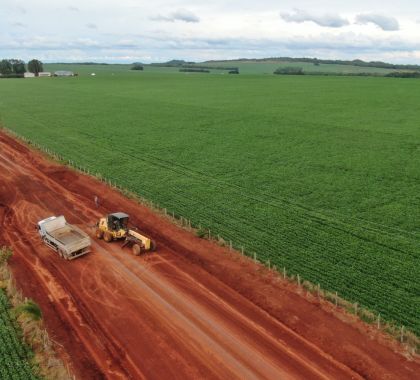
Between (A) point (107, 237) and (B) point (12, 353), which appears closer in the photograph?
(B) point (12, 353)

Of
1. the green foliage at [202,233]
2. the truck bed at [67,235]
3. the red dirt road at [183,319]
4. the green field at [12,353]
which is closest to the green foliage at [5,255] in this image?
the red dirt road at [183,319]

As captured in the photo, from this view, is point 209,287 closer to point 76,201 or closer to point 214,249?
point 214,249

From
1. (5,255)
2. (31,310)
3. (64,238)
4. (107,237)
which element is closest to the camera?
(31,310)

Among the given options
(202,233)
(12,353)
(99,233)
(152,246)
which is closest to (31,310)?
(12,353)

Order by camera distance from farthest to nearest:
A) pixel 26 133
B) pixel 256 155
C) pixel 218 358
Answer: pixel 26 133 → pixel 256 155 → pixel 218 358

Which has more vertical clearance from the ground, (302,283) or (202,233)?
(202,233)

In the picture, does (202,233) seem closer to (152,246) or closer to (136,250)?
(152,246)

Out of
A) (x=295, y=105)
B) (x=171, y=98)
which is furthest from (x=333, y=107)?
(x=171, y=98)

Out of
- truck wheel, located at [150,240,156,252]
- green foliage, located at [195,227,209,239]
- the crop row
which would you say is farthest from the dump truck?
the crop row
